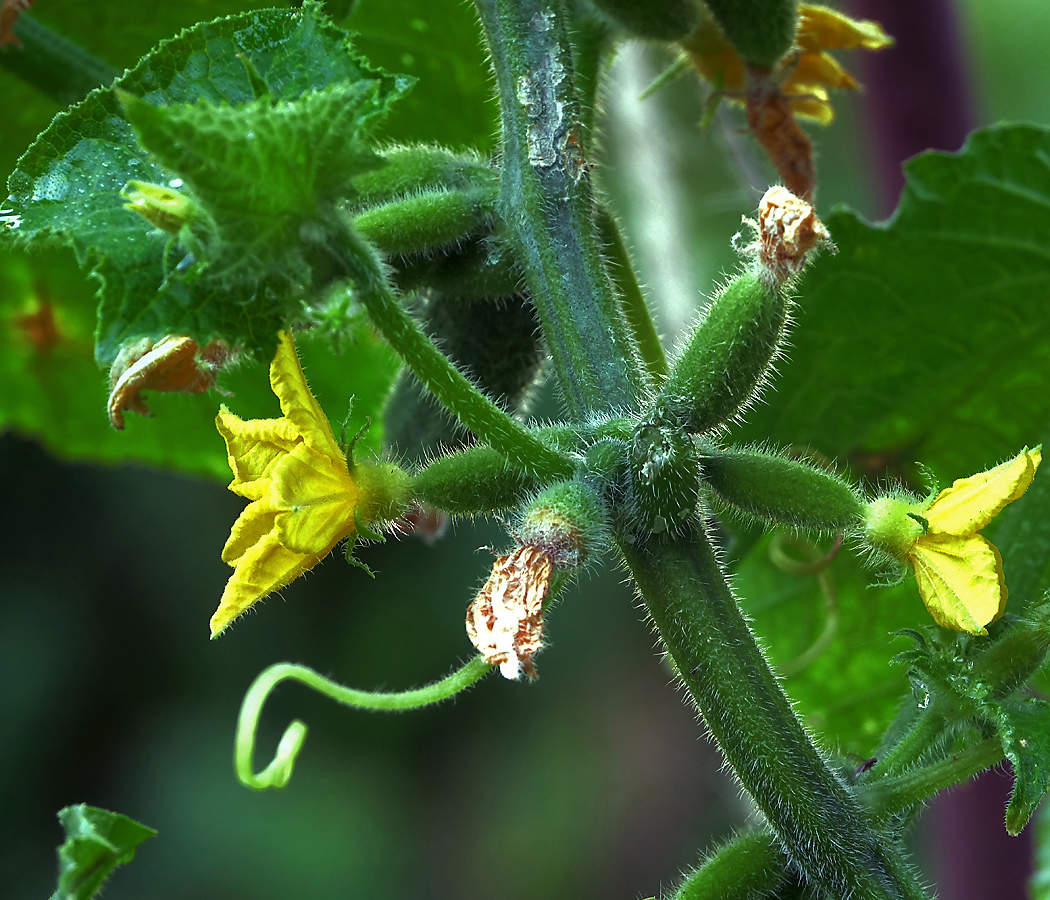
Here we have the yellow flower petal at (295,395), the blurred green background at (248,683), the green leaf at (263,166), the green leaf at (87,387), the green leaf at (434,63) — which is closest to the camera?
the green leaf at (263,166)

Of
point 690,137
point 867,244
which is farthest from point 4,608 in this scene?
point 867,244

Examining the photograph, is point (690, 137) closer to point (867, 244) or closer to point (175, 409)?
point (867, 244)

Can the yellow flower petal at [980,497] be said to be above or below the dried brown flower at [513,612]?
below

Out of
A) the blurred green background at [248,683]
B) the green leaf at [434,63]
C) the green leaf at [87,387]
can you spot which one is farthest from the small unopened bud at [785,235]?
the blurred green background at [248,683]

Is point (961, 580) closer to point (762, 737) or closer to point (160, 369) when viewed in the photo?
point (762, 737)

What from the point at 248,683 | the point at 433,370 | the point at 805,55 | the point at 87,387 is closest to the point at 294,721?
the point at 433,370

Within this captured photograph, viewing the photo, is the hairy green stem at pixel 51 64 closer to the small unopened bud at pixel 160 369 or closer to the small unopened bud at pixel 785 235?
the small unopened bud at pixel 160 369
